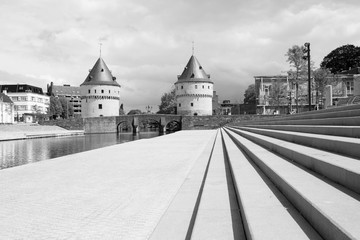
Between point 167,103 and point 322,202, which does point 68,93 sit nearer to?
point 167,103

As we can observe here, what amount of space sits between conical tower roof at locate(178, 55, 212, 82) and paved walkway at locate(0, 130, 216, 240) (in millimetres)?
72034

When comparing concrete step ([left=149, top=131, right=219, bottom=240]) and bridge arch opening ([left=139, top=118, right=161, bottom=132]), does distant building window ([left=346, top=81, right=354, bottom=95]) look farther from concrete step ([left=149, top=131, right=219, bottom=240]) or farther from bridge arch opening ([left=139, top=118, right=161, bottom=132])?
concrete step ([left=149, top=131, right=219, bottom=240])

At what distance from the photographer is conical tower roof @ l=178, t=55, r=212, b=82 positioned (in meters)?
79.9

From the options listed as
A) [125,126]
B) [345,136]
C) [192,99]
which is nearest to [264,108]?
[192,99]

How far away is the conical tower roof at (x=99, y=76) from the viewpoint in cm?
7872

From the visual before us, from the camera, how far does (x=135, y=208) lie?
4.84 m

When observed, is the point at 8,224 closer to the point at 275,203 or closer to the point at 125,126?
the point at 275,203

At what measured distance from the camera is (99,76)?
79.3 metres

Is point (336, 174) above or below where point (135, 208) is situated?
above

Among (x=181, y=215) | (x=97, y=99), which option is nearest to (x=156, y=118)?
(x=97, y=99)

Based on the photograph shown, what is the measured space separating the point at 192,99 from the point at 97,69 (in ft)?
85.7

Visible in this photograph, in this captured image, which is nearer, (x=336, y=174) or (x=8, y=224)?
(x=336, y=174)

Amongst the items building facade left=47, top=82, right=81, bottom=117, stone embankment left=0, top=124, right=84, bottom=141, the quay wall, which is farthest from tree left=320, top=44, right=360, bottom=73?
building facade left=47, top=82, right=81, bottom=117

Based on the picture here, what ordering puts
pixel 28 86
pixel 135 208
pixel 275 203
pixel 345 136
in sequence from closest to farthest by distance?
pixel 275 203 < pixel 135 208 < pixel 345 136 < pixel 28 86
